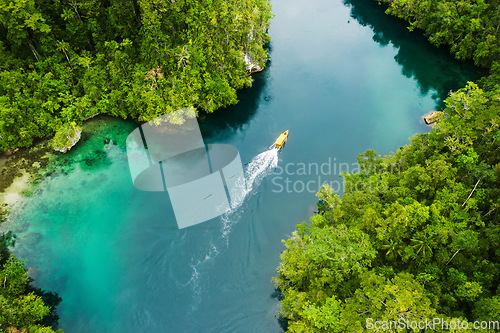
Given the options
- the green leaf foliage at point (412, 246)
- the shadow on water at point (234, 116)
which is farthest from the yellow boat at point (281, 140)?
the green leaf foliage at point (412, 246)

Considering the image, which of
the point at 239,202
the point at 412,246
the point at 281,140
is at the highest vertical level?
the point at 281,140

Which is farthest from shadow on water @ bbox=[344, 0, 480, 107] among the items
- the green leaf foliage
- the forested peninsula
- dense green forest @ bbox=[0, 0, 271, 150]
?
dense green forest @ bbox=[0, 0, 271, 150]

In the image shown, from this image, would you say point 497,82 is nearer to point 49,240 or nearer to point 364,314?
point 364,314

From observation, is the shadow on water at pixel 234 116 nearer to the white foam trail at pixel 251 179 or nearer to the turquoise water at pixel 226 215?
the turquoise water at pixel 226 215

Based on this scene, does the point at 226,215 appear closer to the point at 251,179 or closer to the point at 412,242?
the point at 251,179

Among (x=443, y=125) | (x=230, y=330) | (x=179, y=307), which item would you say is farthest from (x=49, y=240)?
(x=443, y=125)

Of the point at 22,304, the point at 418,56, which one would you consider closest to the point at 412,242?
the point at 22,304
